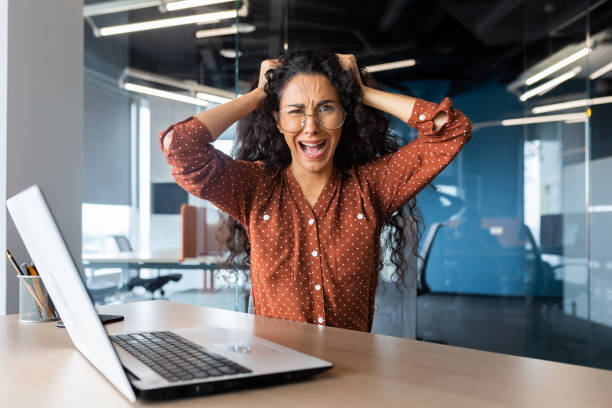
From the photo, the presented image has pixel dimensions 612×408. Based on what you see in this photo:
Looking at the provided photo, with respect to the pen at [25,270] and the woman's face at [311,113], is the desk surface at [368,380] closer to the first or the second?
the pen at [25,270]

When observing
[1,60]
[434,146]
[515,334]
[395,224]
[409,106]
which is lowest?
[515,334]

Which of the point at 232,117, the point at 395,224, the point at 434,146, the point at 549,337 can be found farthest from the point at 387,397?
the point at 549,337

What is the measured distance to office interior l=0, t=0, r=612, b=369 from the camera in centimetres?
292

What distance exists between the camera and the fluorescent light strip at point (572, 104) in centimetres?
308

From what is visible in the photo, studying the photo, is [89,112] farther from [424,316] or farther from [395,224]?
[424,316]

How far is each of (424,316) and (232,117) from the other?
2623 mm

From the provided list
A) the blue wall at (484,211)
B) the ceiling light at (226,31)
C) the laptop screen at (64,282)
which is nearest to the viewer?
the laptop screen at (64,282)

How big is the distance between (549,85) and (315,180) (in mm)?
2397

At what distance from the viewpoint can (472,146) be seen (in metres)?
3.62

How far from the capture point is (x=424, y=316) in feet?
12.0

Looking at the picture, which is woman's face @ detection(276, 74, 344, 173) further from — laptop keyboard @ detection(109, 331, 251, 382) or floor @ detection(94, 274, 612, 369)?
floor @ detection(94, 274, 612, 369)

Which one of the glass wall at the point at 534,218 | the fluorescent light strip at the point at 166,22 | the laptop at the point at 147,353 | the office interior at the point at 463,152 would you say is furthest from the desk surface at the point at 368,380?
the glass wall at the point at 534,218

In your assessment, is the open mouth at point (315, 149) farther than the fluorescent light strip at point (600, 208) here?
No

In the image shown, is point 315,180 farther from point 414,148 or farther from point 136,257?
point 136,257
